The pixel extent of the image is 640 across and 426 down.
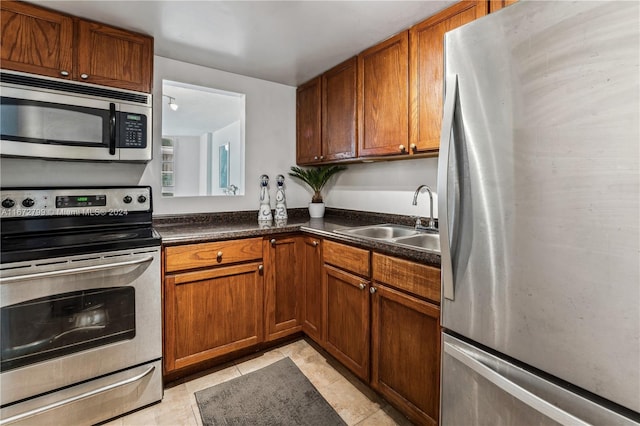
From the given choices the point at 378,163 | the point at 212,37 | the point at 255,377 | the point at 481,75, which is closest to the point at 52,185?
the point at 212,37

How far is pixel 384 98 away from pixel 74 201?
210 centimetres

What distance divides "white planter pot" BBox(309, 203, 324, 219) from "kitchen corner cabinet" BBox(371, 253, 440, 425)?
131cm

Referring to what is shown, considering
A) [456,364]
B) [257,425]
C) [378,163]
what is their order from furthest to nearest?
1. [378,163]
2. [257,425]
3. [456,364]

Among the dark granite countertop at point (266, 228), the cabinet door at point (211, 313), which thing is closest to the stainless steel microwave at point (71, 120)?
the dark granite countertop at point (266, 228)

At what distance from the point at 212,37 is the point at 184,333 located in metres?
1.94

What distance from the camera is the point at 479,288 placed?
1.04 meters

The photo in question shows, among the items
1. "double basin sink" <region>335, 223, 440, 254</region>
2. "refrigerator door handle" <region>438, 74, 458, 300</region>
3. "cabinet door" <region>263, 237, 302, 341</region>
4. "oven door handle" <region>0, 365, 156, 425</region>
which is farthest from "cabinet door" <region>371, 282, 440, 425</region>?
"oven door handle" <region>0, 365, 156, 425</region>

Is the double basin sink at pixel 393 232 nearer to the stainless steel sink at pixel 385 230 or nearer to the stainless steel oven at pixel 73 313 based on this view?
the stainless steel sink at pixel 385 230

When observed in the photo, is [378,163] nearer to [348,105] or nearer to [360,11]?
[348,105]

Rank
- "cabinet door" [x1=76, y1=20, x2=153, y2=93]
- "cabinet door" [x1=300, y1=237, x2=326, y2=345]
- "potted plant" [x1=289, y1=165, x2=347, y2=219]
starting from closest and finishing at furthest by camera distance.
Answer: "cabinet door" [x1=76, y1=20, x2=153, y2=93] < "cabinet door" [x1=300, y1=237, x2=326, y2=345] < "potted plant" [x1=289, y1=165, x2=347, y2=219]

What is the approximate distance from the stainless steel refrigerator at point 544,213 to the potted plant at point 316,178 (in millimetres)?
1857

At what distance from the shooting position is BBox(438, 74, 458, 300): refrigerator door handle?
1.08 m

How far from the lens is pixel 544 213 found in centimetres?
87

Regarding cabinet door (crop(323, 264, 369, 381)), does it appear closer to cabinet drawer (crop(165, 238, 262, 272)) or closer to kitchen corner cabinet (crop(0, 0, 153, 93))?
cabinet drawer (crop(165, 238, 262, 272))
